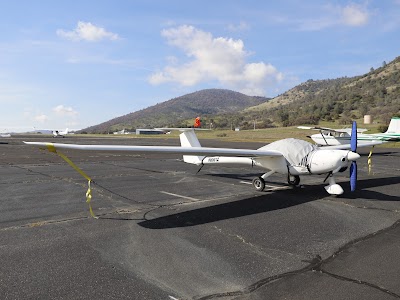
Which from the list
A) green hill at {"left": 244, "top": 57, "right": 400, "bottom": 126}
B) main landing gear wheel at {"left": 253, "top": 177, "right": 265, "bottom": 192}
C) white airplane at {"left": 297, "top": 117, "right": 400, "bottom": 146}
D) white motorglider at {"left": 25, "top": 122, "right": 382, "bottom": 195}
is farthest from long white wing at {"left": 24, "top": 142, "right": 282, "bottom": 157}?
green hill at {"left": 244, "top": 57, "right": 400, "bottom": 126}

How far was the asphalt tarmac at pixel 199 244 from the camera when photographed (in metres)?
5.04

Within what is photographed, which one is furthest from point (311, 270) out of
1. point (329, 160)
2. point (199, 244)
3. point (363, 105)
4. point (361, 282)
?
point (363, 105)

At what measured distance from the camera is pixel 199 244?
274 inches

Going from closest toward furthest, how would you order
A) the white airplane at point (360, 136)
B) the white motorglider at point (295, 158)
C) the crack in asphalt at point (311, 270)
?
the crack in asphalt at point (311, 270) → the white motorglider at point (295, 158) → the white airplane at point (360, 136)

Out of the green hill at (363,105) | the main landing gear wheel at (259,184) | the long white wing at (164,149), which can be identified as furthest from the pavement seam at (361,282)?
the green hill at (363,105)

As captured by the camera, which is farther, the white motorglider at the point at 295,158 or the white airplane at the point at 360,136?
the white airplane at the point at 360,136

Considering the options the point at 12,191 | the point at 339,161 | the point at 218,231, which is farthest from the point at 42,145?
the point at 339,161

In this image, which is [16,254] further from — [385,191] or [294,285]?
[385,191]

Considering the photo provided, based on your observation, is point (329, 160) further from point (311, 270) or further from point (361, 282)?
point (361, 282)

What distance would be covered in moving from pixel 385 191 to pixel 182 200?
8.53 meters

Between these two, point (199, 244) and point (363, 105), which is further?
point (363, 105)

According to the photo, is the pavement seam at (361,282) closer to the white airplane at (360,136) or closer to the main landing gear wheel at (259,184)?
the main landing gear wheel at (259,184)

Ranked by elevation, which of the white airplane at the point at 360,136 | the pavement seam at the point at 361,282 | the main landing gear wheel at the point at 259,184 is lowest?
the pavement seam at the point at 361,282

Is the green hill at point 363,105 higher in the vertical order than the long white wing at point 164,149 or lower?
Answer: higher
